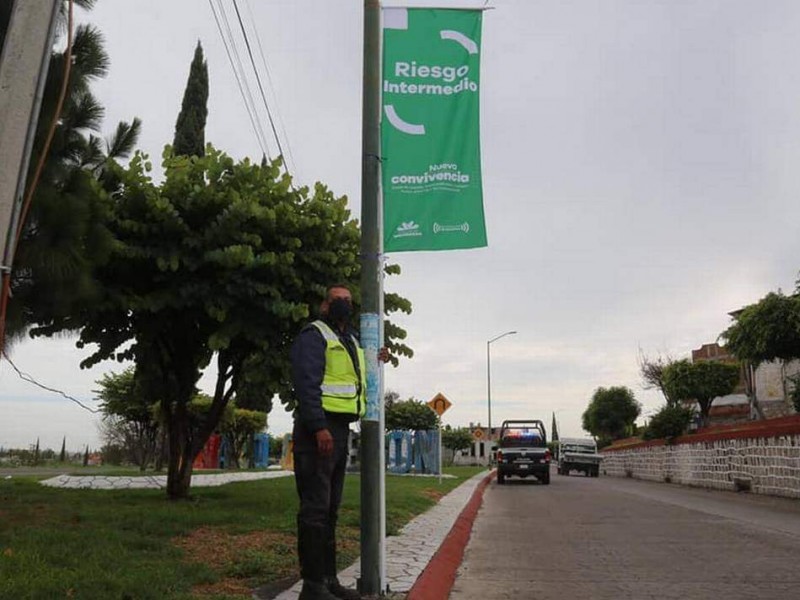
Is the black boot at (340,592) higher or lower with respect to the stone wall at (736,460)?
lower

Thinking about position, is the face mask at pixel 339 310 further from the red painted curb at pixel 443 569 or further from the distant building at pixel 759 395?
the distant building at pixel 759 395

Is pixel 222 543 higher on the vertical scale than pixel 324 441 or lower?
lower

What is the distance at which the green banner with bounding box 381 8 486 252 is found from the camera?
5.41 metres

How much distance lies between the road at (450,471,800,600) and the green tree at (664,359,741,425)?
27.0 meters

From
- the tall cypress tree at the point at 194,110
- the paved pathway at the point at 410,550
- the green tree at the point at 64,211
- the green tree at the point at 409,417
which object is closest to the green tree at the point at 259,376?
the paved pathway at the point at 410,550

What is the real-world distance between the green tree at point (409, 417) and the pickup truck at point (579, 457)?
7.27m

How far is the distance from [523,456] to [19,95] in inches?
1028

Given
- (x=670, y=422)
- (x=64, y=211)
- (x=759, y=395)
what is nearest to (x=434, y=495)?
(x=64, y=211)

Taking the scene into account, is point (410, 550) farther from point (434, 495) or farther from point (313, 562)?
point (434, 495)

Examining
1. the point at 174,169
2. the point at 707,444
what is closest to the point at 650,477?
the point at 707,444

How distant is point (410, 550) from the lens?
780cm

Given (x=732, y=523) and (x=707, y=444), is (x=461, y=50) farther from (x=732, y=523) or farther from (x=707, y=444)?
(x=707, y=444)

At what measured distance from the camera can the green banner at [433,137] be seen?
5.41m

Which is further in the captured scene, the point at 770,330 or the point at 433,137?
the point at 770,330
